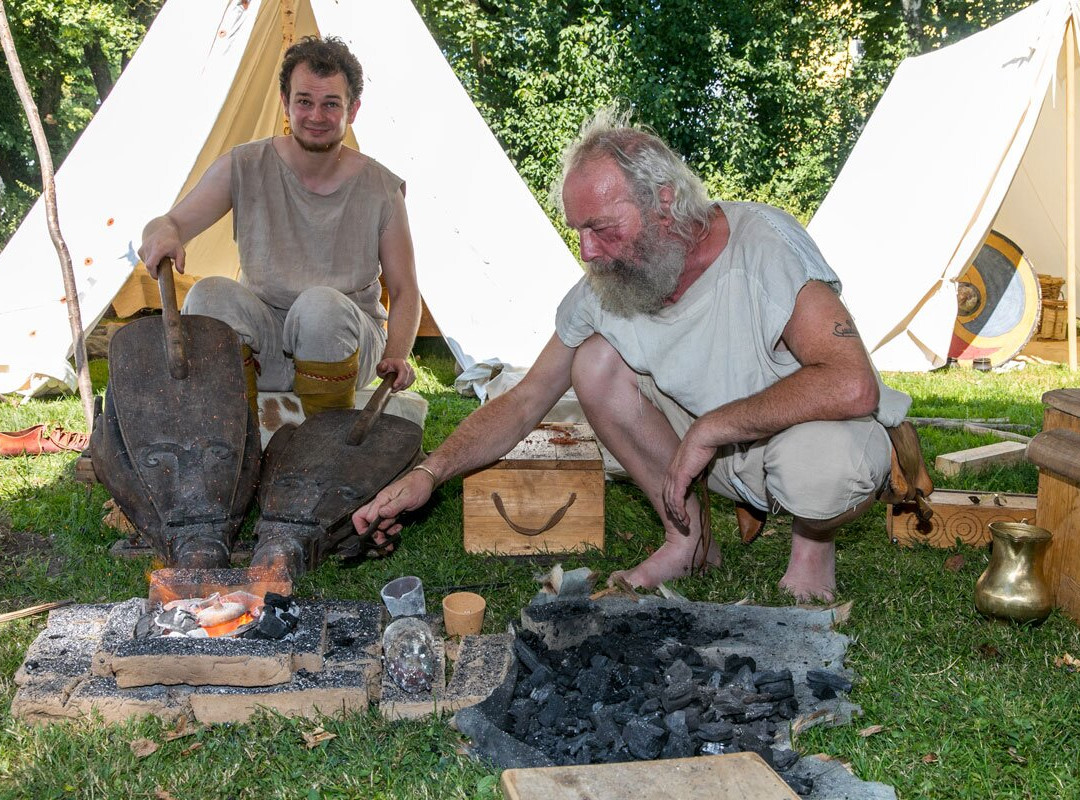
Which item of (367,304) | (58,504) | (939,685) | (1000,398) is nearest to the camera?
(939,685)

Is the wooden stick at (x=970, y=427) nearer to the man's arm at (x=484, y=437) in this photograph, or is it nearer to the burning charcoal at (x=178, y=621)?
the man's arm at (x=484, y=437)

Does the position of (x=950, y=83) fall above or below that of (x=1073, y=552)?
above

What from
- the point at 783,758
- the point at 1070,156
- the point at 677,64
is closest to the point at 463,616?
the point at 783,758

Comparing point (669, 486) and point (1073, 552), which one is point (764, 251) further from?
point (1073, 552)

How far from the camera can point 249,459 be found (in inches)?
110

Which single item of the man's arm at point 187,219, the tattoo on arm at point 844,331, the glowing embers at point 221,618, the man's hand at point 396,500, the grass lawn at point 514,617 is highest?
the man's arm at point 187,219

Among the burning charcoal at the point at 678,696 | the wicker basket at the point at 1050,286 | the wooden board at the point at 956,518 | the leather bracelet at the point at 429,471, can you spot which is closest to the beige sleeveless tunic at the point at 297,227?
the leather bracelet at the point at 429,471

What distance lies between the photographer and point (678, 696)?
188 cm

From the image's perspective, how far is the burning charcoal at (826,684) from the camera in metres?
2.02

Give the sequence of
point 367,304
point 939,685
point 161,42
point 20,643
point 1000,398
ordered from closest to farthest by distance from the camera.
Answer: point 939,685
point 20,643
point 367,304
point 161,42
point 1000,398

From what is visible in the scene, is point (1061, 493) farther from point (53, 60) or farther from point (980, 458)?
point (53, 60)

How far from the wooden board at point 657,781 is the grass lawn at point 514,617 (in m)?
0.24

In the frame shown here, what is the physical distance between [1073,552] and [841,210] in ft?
17.7

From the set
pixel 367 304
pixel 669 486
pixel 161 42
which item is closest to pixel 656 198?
pixel 669 486
